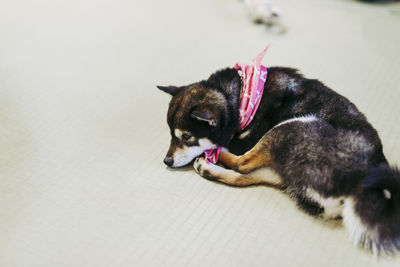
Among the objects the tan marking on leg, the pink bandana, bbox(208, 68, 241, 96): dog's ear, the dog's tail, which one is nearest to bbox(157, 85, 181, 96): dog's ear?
bbox(208, 68, 241, 96): dog's ear

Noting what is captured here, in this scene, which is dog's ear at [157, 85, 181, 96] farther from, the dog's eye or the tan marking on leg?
the tan marking on leg

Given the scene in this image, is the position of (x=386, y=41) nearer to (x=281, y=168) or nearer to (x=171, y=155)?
(x=281, y=168)

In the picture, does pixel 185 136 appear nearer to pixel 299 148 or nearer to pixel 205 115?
pixel 205 115

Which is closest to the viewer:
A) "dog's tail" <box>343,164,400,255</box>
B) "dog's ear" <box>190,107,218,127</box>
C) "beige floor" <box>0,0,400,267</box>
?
"dog's tail" <box>343,164,400,255</box>

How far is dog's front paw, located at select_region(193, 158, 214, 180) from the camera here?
1766 mm

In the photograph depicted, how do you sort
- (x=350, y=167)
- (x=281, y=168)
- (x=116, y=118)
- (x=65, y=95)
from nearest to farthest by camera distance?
(x=350, y=167), (x=281, y=168), (x=116, y=118), (x=65, y=95)

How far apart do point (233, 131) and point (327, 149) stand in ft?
1.49

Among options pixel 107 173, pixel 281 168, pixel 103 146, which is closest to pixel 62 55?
pixel 103 146

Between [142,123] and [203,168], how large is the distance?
0.51m

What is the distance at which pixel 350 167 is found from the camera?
58.1 inches

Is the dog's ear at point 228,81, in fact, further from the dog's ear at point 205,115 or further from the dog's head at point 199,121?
the dog's ear at point 205,115

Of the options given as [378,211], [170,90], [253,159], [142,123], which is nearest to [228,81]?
[170,90]

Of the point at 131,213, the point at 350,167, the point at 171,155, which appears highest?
the point at 350,167

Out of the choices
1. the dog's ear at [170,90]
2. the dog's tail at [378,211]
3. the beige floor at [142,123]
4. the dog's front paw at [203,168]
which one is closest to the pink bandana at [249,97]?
the dog's front paw at [203,168]
